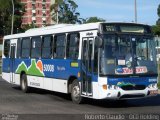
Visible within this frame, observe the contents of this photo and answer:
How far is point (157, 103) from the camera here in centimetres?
1695

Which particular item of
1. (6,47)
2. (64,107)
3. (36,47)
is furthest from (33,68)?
(64,107)

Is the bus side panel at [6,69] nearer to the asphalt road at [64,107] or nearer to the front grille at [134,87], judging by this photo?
the asphalt road at [64,107]

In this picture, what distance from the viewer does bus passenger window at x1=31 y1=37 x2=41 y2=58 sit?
68.0 feet

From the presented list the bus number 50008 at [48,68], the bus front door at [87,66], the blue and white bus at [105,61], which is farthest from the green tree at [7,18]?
the bus front door at [87,66]

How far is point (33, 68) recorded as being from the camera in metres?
21.3

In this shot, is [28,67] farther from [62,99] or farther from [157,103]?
[157,103]

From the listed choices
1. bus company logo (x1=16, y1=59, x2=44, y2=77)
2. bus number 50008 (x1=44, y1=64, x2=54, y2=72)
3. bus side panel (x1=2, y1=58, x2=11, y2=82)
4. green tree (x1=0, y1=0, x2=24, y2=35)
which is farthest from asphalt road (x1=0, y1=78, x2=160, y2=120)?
green tree (x1=0, y1=0, x2=24, y2=35)

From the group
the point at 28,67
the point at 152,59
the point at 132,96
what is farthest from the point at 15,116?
the point at 28,67

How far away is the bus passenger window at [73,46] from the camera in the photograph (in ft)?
55.9

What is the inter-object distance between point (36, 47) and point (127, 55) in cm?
645

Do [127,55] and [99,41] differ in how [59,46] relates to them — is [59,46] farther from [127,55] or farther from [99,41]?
[127,55]

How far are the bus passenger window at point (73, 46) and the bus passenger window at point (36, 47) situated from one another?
3.24 meters

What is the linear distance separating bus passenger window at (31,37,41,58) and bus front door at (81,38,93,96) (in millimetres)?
4607

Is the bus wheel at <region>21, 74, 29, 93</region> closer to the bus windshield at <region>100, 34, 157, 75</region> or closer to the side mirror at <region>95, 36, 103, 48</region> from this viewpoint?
the side mirror at <region>95, 36, 103, 48</region>
